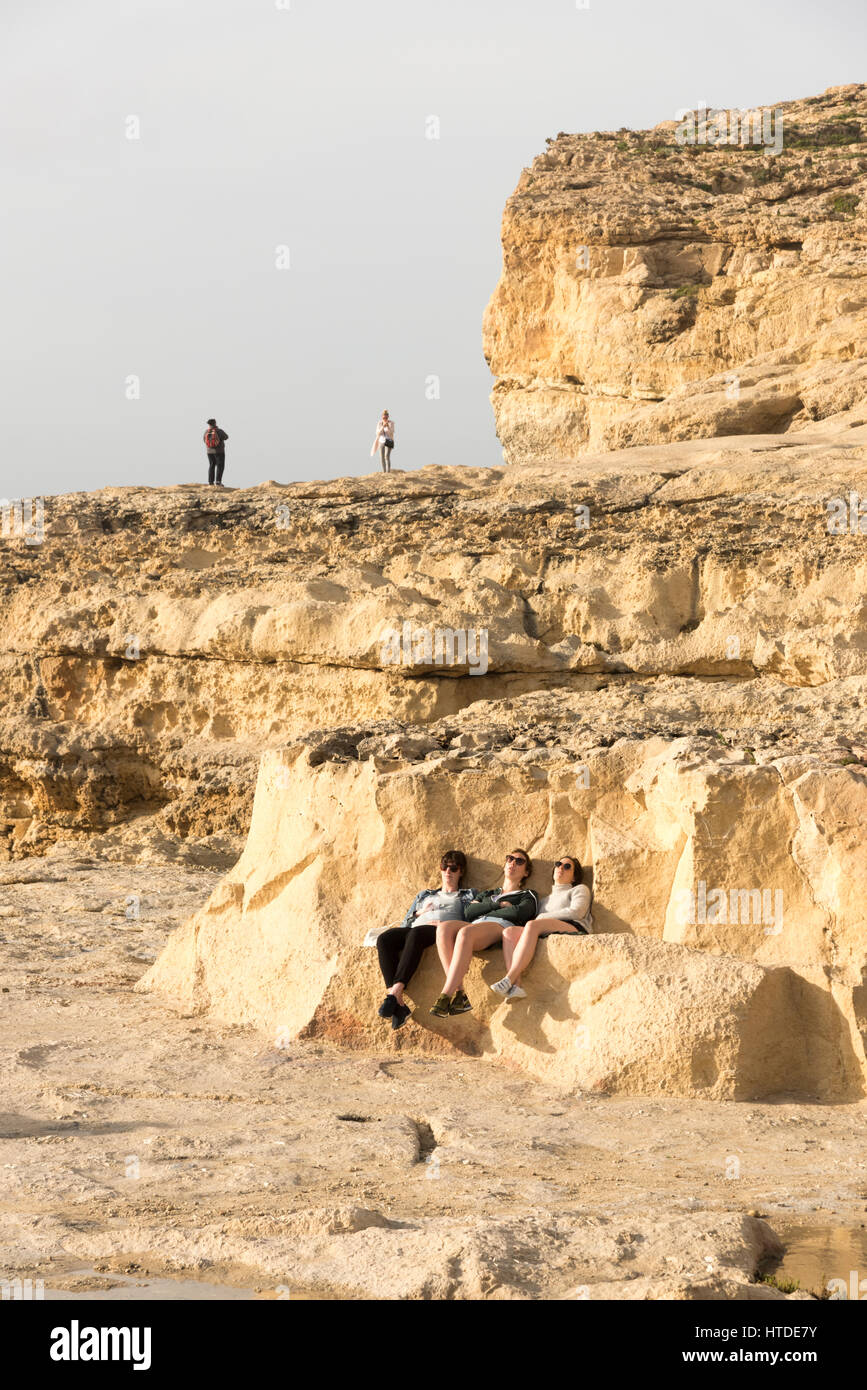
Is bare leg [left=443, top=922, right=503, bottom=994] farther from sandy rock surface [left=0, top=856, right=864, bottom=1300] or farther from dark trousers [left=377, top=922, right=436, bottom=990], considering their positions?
sandy rock surface [left=0, top=856, right=864, bottom=1300]

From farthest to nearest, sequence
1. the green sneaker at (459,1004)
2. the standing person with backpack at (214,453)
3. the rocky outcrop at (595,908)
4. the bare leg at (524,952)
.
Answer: the standing person with backpack at (214,453) < the green sneaker at (459,1004) < the bare leg at (524,952) < the rocky outcrop at (595,908)

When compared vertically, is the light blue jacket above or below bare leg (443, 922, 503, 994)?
above

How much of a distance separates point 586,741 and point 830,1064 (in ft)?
7.44

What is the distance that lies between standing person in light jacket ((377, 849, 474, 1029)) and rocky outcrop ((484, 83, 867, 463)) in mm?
11821

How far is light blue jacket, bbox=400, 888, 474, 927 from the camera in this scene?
7414mm

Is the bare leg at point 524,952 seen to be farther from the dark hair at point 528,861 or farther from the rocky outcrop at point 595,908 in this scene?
the dark hair at point 528,861

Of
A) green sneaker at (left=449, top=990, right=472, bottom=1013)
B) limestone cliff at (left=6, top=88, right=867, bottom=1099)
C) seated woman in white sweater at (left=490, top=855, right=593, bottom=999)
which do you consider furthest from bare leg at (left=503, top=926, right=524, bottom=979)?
green sneaker at (left=449, top=990, right=472, bottom=1013)

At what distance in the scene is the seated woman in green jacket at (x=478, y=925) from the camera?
719 centimetres

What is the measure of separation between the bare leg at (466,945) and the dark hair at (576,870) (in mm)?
555

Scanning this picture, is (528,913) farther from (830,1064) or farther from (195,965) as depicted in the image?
(195,965)

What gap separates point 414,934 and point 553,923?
734 millimetres

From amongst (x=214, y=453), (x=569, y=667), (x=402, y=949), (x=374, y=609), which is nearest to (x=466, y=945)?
(x=402, y=949)

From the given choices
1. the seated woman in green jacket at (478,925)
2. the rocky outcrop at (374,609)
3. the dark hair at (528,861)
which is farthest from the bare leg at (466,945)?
the rocky outcrop at (374,609)

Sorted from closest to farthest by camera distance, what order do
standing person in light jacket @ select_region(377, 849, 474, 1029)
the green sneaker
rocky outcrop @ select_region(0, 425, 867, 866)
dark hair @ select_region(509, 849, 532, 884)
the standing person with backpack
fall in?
1. the green sneaker
2. standing person in light jacket @ select_region(377, 849, 474, 1029)
3. dark hair @ select_region(509, 849, 532, 884)
4. rocky outcrop @ select_region(0, 425, 867, 866)
5. the standing person with backpack
